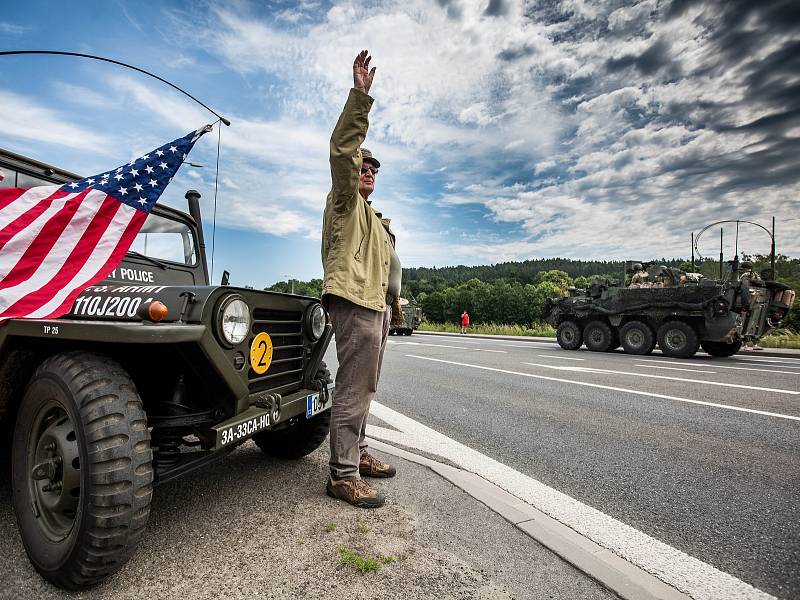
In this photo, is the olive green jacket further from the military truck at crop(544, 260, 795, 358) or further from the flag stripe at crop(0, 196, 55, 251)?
the military truck at crop(544, 260, 795, 358)

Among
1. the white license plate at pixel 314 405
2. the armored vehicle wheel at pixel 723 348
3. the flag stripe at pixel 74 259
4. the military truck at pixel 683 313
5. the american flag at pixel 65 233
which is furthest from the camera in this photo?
the armored vehicle wheel at pixel 723 348

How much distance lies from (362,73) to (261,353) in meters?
1.54

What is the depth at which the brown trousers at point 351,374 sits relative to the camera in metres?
2.68

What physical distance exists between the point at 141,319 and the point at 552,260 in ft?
416

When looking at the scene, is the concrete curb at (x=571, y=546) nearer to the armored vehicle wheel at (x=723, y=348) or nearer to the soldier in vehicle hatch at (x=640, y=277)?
the armored vehicle wheel at (x=723, y=348)

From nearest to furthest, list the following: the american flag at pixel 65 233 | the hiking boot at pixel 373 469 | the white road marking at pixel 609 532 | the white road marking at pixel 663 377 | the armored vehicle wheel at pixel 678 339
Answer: the white road marking at pixel 609 532 < the american flag at pixel 65 233 < the hiking boot at pixel 373 469 < the white road marking at pixel 663 377 < the armored vehicle wheel at pixel 678 339

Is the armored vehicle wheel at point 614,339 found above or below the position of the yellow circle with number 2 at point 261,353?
below

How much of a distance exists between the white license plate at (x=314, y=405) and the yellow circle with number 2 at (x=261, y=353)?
352mm

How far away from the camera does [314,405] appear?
2.77 meters

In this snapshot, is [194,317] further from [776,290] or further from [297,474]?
[776,290]

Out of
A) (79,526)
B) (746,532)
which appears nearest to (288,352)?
(79,526)

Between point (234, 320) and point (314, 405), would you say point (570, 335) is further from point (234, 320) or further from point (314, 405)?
point (234, 320)

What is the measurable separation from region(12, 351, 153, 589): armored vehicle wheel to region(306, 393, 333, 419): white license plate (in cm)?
96


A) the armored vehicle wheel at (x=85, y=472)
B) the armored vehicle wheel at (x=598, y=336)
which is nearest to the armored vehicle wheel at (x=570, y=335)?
the armored vehicle wheel at (x=598, y=336)
